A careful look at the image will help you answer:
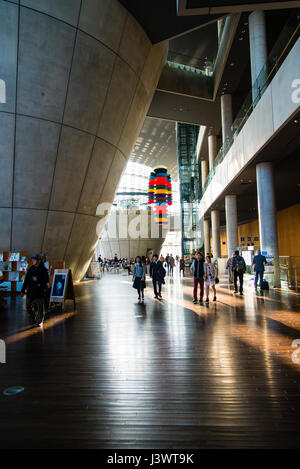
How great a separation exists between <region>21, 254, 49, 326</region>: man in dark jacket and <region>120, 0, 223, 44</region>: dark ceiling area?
11.2 metres

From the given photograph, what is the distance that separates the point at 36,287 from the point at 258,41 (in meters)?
15.3

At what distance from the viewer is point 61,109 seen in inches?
460

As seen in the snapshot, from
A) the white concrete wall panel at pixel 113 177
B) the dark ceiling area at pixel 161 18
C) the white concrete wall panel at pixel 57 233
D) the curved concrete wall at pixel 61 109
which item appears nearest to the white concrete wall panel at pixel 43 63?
the curved concrete wall at pixel 61 109

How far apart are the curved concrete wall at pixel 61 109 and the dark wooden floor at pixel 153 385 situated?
254 inches

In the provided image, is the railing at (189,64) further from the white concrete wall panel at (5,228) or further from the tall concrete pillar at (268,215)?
the white concrete wall panel at (5,228)

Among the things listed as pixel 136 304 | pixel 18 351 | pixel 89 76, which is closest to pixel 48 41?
pixel 89 76

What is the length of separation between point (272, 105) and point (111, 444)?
12.4 metres

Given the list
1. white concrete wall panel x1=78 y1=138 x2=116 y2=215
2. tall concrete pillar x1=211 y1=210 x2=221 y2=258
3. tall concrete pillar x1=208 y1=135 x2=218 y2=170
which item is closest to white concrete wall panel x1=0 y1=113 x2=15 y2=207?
white concrete wall panel x1=78 y1=138 x2=116 y2=215

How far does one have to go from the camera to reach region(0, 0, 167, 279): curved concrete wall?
422 inches

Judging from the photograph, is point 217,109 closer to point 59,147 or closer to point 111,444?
point 59,147

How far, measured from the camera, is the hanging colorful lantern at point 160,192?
123 ft

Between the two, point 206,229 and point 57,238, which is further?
point 206,229

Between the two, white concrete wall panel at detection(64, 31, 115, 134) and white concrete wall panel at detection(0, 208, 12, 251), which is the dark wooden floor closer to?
white concrete wall panel at detection(0, 208, 12, 251)

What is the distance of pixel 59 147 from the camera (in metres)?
12.0
